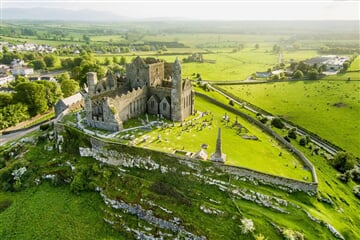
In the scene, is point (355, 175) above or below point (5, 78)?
below

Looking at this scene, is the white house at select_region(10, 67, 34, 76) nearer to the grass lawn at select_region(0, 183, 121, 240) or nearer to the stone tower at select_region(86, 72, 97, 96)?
the stone tower at select_region(86, 72, 97, 96)

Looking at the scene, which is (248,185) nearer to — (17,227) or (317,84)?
(17,227)

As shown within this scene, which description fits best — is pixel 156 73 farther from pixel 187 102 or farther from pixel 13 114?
pixel 13 114

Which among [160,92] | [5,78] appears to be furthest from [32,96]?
[5,78]

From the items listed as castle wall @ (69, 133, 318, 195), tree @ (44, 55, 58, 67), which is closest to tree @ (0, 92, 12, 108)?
castle wall @ (69, 133, 318, 195)

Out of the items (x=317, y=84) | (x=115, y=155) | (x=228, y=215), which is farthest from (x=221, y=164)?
(x=317, y=84)

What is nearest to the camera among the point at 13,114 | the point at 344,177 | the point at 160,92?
the point at 344,177

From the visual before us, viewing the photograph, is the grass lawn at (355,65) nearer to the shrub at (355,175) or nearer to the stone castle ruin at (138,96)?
the shrub at (355,175)
